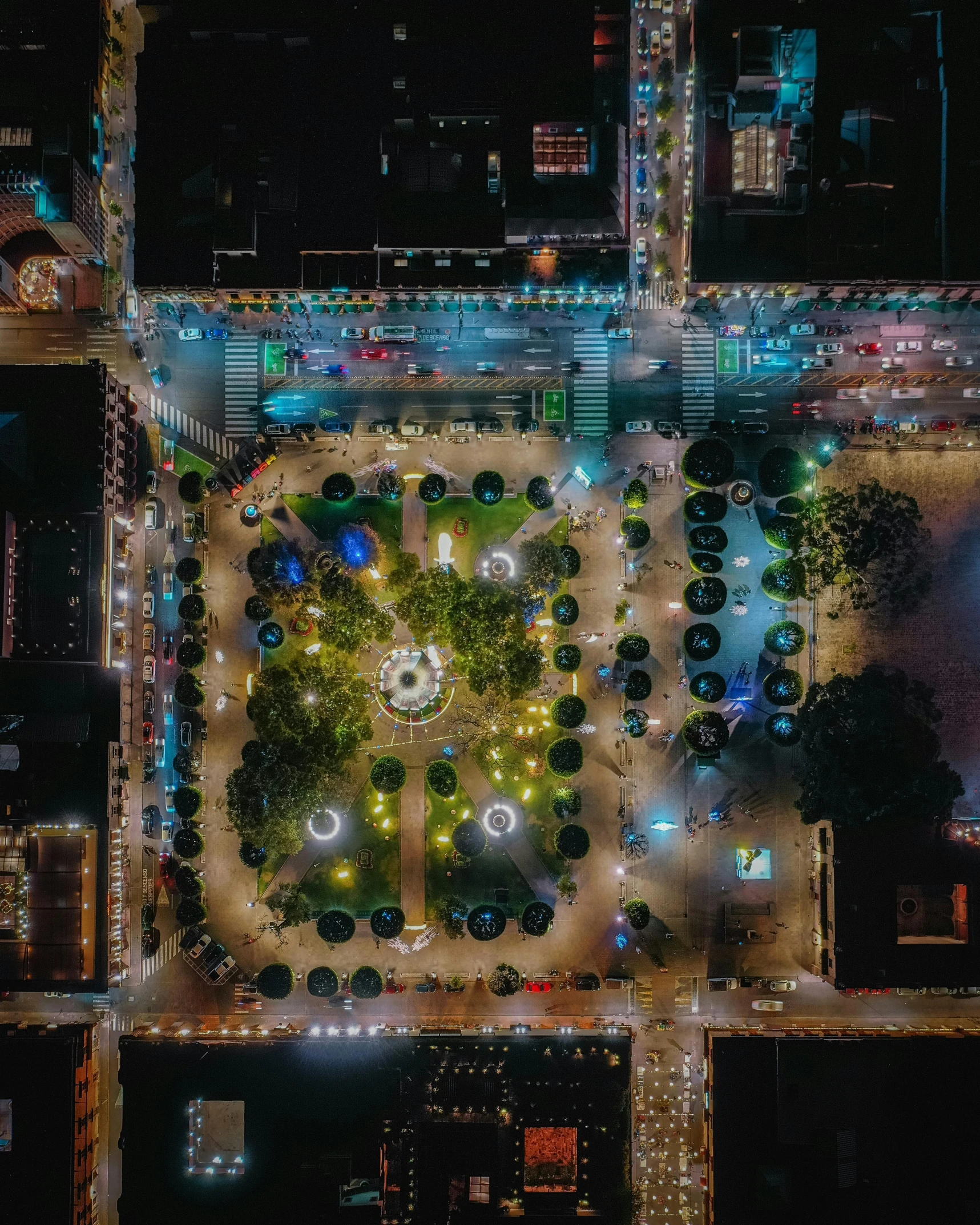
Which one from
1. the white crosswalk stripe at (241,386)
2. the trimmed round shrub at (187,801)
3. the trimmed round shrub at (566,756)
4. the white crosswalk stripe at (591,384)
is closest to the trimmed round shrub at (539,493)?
the white crosswalk stripe at (591,384)

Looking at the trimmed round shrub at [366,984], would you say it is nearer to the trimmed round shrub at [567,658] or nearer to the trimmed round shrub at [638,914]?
the trimmed round shrub at [638,914]

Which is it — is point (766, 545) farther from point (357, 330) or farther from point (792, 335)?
point (357, 330)

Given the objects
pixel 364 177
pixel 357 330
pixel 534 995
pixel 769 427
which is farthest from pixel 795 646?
pixel 364 177

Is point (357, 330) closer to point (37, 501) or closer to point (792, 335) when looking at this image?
point (37, 501)

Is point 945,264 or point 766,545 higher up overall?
point 945,264

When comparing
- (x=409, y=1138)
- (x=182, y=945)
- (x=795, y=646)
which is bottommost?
(x=409, y=1138)

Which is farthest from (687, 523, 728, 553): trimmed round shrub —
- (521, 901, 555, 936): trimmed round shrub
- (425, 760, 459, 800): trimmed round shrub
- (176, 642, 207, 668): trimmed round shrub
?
(176, 642, 207, 668): trimmed round shrub

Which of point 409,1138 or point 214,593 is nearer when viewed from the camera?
point 409,1138

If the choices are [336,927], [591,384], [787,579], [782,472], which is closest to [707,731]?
[787,579]
